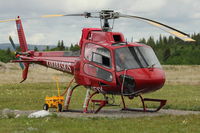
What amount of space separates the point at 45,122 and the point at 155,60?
5.87m

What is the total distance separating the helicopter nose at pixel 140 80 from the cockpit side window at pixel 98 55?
1044 mm

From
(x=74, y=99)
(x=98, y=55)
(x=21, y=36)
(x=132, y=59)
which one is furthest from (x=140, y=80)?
(x=74, y=99)

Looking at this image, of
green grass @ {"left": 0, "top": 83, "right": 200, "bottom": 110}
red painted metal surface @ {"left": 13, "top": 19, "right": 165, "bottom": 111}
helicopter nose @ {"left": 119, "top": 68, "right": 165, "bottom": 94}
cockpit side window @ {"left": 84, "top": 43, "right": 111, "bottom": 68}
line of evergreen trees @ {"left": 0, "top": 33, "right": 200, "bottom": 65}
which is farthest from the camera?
line of evergreen trees @ {"left": 0, "top": 33, "right": 200, "bottom": 65}

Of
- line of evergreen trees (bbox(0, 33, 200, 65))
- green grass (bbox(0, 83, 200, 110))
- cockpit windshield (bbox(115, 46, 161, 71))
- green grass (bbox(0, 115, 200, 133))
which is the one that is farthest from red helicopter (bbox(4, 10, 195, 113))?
line of evergreen trees (bbox(0, 33, 200, 65))

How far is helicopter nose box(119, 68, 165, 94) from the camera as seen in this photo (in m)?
18.8

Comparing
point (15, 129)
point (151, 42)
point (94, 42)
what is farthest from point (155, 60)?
point (151, 42)

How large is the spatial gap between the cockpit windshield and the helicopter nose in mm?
270

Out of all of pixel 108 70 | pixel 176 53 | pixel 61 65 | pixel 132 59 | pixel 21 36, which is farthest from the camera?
pixel 176 53

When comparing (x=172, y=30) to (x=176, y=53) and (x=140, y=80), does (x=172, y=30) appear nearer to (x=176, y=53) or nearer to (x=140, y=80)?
(x=140, y=80)

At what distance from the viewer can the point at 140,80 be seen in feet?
61.6

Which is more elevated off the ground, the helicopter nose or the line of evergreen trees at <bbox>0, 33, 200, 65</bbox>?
the line of evergreen trees at <bbox>0, 33, 200, 65</bbox>

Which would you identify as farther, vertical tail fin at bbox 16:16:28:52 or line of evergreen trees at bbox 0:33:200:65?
line of evergreen trees at bbox 0:33:200:65

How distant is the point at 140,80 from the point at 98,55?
Answer: 2425 millimetres

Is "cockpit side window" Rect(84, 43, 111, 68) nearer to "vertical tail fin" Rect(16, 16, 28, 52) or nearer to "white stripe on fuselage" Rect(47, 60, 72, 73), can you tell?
"white stripe on fuselage" Rect(47, 60, 72, 73)
